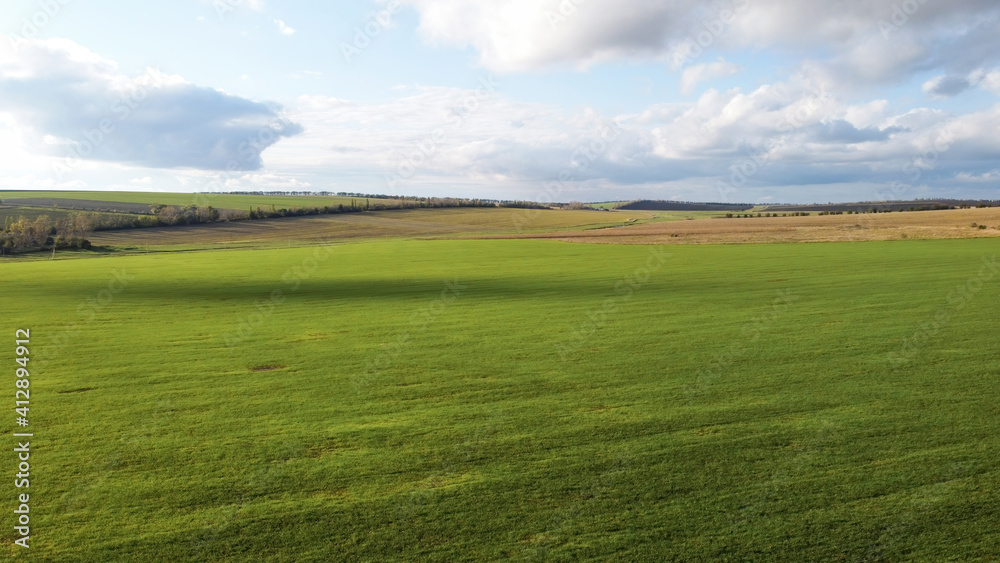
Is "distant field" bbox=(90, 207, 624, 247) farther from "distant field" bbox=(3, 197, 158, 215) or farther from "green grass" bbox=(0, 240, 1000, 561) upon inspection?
"green grass" bbox=(0, 240, 1000, 561)

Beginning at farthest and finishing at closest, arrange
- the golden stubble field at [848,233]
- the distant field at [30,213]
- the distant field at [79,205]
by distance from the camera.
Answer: the distant field at [79,205], the distant field at [30,213], the golden stubble field at [848,233]

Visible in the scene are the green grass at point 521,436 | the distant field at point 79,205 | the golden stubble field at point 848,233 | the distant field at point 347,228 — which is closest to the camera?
the green grass at point 521,436

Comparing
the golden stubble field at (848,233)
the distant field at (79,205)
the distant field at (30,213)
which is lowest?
the golden stubble field at (848,233)

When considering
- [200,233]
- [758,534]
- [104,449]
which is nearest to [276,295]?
[104,449]

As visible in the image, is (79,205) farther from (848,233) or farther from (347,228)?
(848,233)

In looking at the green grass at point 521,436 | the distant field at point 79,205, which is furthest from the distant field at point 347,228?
the green grass at point 521,436

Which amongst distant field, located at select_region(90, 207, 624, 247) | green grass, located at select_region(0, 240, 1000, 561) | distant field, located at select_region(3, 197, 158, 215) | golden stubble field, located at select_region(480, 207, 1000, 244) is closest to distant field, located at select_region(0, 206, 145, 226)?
distant field, located at select_region(3, 197, 158, 215)

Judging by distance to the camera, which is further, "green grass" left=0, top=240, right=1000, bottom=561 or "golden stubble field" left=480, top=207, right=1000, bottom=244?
"golden stubble field" left=480, top=207, right=1000, bottom=244

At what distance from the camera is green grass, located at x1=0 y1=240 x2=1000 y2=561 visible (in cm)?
682

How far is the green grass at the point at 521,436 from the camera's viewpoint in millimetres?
6824

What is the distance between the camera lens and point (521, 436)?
9.57 metres

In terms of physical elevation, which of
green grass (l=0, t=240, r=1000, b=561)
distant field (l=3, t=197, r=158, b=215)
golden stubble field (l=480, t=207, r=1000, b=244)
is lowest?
green grass (l=0, t=240, r=1000, b=561)

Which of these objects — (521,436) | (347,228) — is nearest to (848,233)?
(521,436)

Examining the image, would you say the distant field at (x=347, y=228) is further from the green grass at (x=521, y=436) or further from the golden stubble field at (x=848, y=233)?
the green grass at (x=521, y=436)
